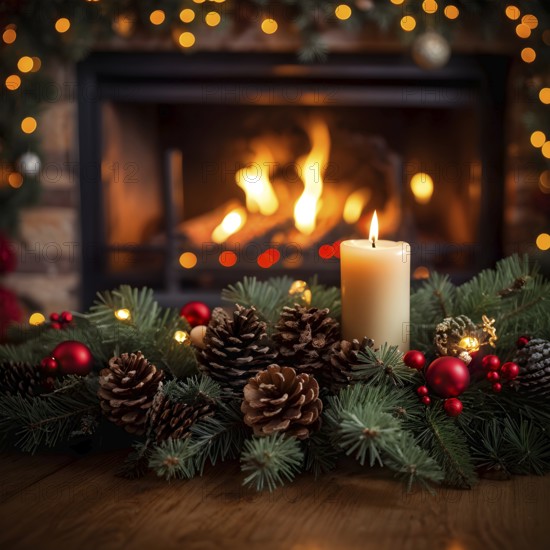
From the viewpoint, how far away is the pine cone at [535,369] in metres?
0.73

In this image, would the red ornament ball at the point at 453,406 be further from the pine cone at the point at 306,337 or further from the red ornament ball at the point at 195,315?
the red ornament ball at the point at 195,315

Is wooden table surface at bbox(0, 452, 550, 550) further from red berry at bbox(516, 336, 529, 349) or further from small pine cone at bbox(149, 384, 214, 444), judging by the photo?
red berry at bbox(516, 336, 529, 349)

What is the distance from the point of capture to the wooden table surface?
565 mm

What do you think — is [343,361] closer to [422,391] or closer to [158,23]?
[422,391]

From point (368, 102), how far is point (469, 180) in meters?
0.42

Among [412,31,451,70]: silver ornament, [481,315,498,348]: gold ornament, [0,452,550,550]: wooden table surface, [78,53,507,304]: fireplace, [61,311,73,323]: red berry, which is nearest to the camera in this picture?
[0,452,550,550]: wooden table surface

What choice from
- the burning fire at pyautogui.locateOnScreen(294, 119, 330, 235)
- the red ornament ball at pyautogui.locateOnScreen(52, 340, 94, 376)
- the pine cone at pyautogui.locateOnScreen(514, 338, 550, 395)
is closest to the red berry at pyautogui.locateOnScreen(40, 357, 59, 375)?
the red ornament ball at pyautogui.locateOnScreen(52, 340, 94, 376)

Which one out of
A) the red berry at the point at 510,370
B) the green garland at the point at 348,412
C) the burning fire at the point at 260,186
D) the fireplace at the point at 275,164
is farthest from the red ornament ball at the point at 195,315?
the burning fire at the point at 260,186

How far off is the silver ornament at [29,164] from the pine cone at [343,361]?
5.30 ft

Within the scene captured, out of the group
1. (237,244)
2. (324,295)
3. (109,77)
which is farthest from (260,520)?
(109,77)

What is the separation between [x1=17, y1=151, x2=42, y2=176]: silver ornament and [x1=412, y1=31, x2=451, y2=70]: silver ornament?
3.75 ft

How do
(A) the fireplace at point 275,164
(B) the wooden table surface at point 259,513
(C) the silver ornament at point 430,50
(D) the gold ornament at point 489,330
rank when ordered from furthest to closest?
1. (A) the fireplace at point 275,164
2. (C) the silver ornament at point 430,50
3. (D) the gold ornament at point 489,330
4. (B) the wooden table surface at point 259,513

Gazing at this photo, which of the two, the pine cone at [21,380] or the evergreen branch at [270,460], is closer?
the evergreen branch at [270,460]

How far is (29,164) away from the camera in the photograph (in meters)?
2.11
